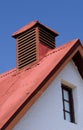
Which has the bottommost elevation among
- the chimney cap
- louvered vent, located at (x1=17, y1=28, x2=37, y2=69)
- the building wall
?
the building wall

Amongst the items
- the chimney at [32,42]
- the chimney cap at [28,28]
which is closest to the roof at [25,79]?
the chimney at [32,42]

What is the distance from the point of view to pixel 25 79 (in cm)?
1103

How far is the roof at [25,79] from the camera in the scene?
31.0 feet

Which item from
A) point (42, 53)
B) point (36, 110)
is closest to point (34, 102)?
point (36, 110)

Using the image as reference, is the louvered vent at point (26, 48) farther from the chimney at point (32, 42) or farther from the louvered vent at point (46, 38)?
the louvered vent at point (46, 38)

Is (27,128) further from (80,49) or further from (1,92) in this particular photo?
(80,49)

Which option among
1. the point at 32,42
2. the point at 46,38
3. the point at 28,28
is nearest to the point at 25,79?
the point at 32,42

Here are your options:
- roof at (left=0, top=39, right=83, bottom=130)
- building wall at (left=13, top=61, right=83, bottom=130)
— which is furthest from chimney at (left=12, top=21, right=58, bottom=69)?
building wall at (left=13, top=61, right=83, bottom=130)

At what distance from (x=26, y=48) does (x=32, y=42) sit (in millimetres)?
287

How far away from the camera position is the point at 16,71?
1258 cm

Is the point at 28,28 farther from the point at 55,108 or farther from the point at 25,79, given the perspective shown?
the point at 55,108

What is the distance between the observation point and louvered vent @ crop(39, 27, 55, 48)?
43.0 ft

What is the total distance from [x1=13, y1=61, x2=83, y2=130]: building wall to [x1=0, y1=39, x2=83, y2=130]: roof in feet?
1.30

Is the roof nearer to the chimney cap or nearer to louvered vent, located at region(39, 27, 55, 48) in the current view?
louvered vent, located at region(39, 27, 55, 48)
